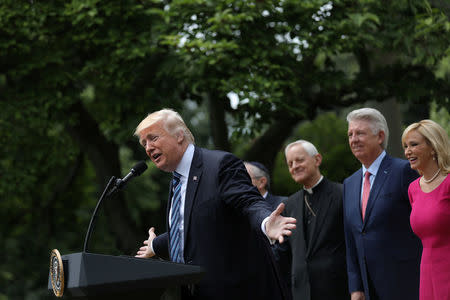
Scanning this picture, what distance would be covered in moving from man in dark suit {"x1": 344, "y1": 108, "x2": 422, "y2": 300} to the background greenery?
2.89 meters

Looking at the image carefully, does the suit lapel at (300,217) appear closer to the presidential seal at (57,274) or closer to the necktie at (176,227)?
the necktie at (176,227)

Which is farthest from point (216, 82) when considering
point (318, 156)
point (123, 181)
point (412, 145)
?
point (123, 181)

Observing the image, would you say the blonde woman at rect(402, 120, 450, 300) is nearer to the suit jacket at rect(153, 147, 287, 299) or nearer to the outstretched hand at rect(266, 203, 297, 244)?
the suit jacket at rect(153, 147, 287, 299)

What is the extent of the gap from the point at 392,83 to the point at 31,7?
5229 mm

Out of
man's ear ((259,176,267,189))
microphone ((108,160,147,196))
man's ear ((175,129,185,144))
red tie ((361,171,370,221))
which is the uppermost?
man's ear ((175,129,185,144))

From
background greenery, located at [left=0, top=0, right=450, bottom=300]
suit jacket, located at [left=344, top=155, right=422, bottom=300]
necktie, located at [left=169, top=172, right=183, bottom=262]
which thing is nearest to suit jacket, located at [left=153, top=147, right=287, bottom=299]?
necktie, located at [left=169, top=172, right=183, bottom=262]

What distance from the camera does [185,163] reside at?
12.9 ft

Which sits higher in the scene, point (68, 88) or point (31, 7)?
point (31, 7)

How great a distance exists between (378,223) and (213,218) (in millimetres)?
1662

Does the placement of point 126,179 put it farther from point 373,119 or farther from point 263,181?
point 263,181

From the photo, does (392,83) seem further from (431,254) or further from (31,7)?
(431,254)

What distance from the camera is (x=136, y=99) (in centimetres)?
932

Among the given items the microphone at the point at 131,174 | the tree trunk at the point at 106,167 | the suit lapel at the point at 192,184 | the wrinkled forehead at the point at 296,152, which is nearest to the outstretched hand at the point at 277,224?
the suit lapel at the point at 192,184

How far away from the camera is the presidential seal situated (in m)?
3.24
